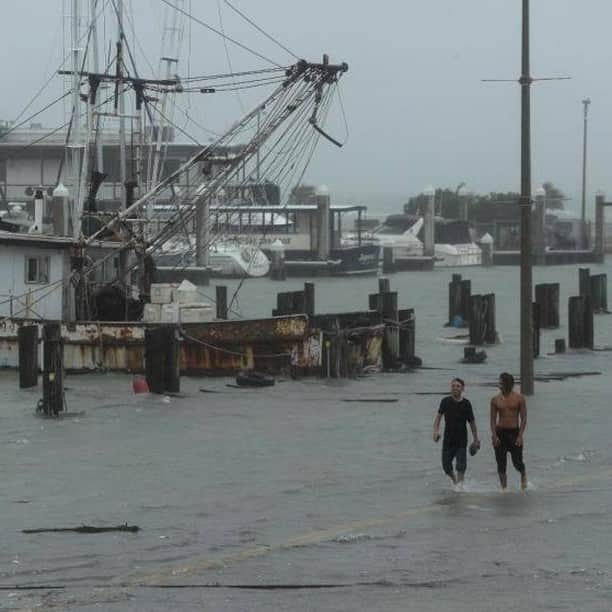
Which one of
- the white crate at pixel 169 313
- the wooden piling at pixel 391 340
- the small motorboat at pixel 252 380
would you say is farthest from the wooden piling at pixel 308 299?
the small motorboat at pixel 252 380

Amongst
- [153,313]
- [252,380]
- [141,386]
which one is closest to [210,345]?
[153,313]

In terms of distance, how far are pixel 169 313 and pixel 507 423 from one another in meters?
18.1

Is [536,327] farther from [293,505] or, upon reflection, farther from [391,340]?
[293,505]

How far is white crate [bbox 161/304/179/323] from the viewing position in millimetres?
34938

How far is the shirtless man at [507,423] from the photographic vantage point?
57.6 ft

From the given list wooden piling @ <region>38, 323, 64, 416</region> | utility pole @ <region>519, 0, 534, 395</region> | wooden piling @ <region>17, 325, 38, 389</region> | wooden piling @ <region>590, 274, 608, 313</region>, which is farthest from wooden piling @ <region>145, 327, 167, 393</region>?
wooden piling @ <region>590, 274, 608, 313</region>

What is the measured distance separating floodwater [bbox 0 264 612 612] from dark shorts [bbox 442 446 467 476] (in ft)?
1.21

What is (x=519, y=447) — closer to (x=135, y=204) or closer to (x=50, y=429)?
(x=50, y=429)

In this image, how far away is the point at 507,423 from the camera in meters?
17.7

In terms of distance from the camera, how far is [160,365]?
98.6ft

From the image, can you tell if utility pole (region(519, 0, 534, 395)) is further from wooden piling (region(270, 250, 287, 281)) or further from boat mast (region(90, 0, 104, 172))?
wooden piling (region(270, 250, 287, 281))

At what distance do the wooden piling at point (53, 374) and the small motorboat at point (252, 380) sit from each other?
6.20 m

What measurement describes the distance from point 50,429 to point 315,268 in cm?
8649

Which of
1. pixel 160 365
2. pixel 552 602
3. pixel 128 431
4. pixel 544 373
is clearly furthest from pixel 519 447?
pixel 544 373
